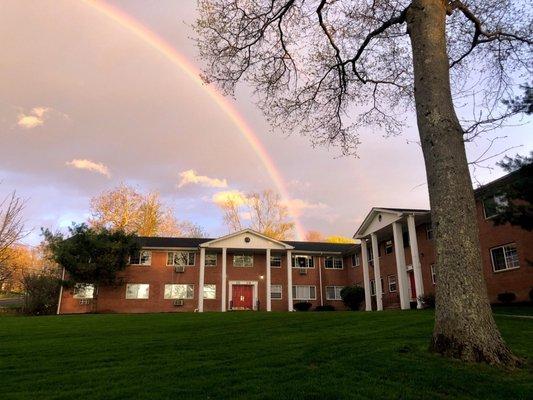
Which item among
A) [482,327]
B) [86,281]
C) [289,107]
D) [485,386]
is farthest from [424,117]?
[86,281]

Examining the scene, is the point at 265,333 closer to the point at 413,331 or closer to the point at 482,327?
the point at 413,331

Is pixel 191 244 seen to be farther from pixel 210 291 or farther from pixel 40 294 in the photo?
pixel 40 294

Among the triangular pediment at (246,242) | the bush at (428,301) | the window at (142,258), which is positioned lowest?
the bush at (428,301)

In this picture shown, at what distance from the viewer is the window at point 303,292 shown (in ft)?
120

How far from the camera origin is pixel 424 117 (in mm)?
6871

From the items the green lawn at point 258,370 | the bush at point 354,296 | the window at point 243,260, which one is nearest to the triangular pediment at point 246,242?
the window at point 243,260

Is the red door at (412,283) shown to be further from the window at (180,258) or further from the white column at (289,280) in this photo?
the window at (180,258)

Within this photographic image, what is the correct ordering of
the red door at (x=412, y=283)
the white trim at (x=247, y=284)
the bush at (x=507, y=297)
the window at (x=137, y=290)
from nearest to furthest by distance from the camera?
1. the bush at (x=507, y=297)
2. the red door at (x=412, y=283)
3. the window at (x=137, y=290)
4. the white trim at (x=247, y=284)

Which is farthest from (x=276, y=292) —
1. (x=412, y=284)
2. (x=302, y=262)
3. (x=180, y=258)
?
(x=412, y=284)

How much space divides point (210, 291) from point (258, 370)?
2988cm

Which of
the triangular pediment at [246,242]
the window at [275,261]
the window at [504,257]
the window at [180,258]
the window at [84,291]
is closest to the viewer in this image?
the window at [504,257]

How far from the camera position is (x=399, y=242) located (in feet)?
82.3

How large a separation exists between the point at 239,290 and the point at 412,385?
31.3 m

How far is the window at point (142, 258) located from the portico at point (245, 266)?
4.29 meters
